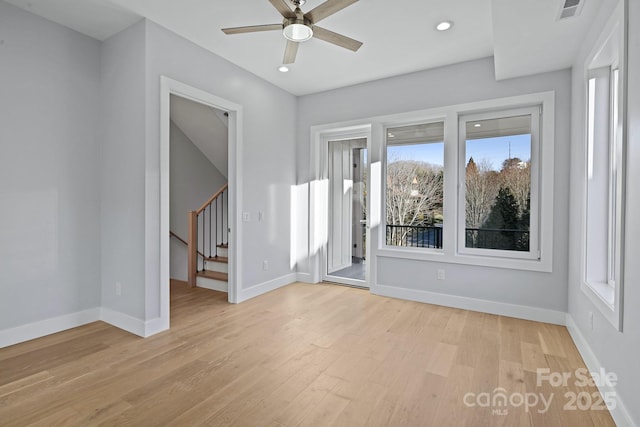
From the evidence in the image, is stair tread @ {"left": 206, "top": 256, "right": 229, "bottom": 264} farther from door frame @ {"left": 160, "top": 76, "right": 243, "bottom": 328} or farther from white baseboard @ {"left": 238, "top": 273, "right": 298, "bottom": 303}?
door frame @ {"left": 160, "top": 76, "right": 243, "bottom": 328}

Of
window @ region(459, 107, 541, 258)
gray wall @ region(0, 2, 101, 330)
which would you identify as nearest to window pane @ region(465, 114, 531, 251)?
window @ region(459, 107, 541, 258)

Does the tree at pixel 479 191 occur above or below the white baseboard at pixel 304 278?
above

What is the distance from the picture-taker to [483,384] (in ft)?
7.06

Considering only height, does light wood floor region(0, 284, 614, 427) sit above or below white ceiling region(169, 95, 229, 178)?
below

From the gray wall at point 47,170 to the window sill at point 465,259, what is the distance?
3.46m

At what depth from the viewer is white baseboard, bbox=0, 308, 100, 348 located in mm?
2703

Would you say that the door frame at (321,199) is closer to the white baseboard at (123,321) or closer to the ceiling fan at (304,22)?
the ceiling fan at (304,22)

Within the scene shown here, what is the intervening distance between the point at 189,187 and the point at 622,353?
5.80 meters

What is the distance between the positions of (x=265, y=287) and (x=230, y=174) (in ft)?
5.29

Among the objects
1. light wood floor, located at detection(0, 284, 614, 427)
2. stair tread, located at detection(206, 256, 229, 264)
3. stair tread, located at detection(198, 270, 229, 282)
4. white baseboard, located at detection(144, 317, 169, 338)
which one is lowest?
light wood floor, located at detection(0, 284, 614, 427)

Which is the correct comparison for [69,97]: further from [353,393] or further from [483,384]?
[483,384]

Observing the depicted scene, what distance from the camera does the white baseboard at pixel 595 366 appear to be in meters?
1.68

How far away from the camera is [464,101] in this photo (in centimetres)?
369

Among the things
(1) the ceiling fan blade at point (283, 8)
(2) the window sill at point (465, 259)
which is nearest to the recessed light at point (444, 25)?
(1) the ceiling fan blade at point (283, 8)
